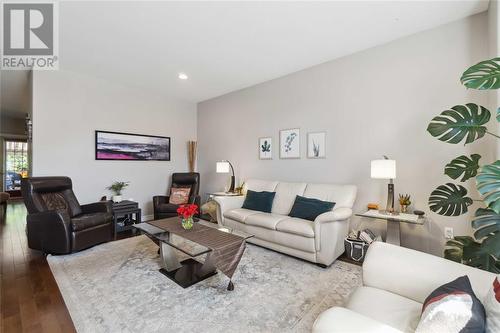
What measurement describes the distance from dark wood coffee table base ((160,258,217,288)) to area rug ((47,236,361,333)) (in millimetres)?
56

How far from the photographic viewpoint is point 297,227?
2.72 m

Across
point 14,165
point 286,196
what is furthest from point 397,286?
point 14,165

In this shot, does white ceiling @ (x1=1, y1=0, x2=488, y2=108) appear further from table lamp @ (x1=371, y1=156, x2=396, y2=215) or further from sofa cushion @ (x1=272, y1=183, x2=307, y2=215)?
sofa cushion @ (x1=272, y1=183, x2=307, y2=215)

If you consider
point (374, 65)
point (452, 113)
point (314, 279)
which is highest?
point (374, 65)

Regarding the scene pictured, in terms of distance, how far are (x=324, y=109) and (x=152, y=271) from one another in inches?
126

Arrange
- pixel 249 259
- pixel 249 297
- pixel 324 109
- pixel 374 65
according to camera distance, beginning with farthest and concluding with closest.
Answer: pixel 324 109 < pixel 374 65 < pixel 249 259 < pixel 249 297

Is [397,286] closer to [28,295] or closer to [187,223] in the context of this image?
[187,223]

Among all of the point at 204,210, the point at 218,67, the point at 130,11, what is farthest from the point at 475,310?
the point at 204,210

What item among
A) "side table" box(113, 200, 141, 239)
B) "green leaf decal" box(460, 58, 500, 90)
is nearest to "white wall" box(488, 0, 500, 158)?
"green leaf decal" box(460, 58, 500, 90)

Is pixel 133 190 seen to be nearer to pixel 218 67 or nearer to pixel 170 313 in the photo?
pixel 218 67

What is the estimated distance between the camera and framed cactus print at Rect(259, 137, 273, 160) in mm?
4211

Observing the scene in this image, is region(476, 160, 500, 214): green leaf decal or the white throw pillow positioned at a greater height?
region(476, 160, 500, 214): green leaf decal

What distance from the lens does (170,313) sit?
1.80m

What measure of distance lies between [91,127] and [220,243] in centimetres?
354
